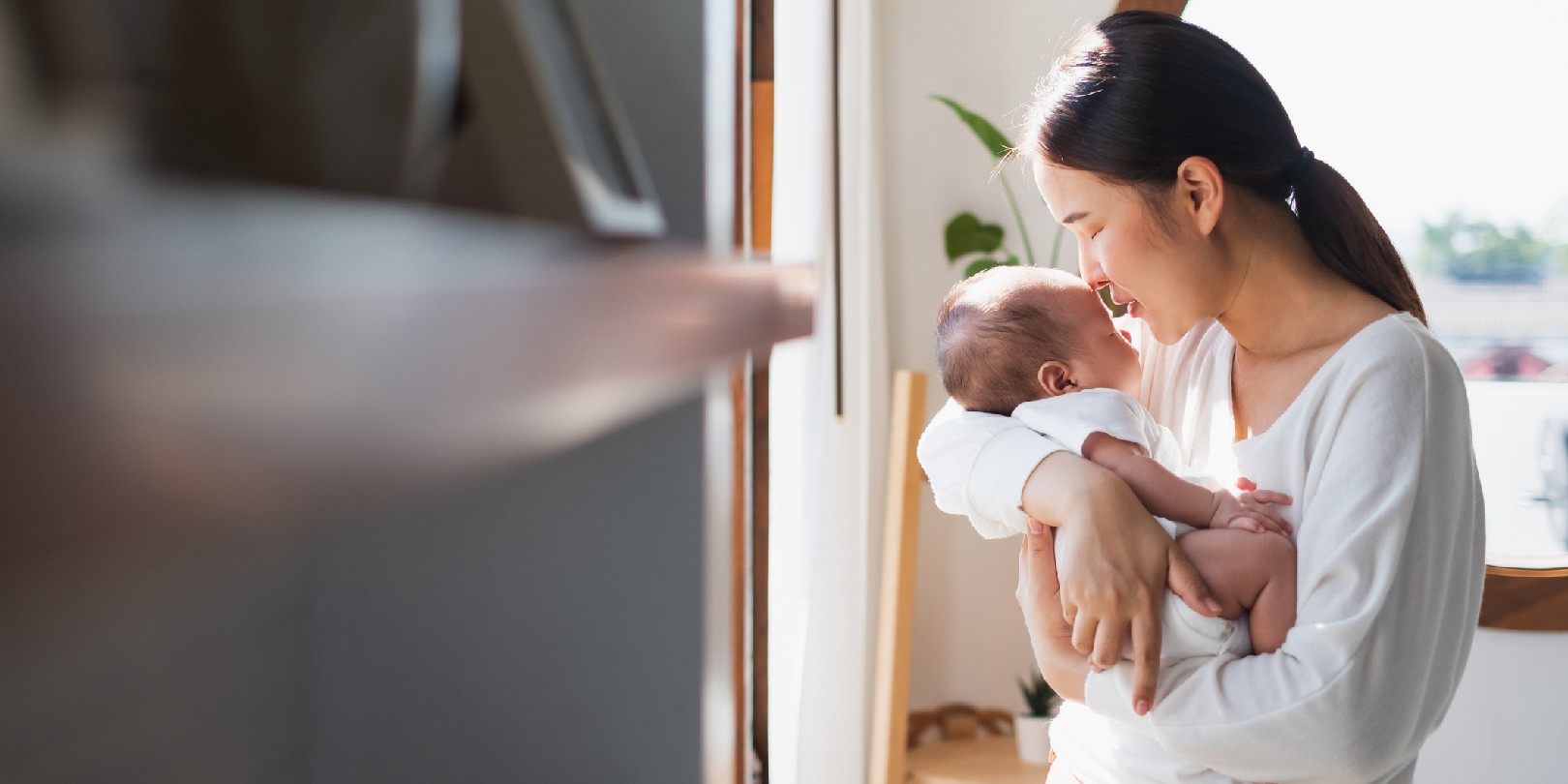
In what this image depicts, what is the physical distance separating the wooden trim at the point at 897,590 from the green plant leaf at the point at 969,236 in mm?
579

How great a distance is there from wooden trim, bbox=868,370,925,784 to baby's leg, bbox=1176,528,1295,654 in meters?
1.35

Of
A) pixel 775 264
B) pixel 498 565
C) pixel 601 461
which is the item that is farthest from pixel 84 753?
pixel 775 264

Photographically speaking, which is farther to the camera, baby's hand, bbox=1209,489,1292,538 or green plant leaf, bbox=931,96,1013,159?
green plant leaf, bbox=931,96,1013,159

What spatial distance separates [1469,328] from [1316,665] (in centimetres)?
226

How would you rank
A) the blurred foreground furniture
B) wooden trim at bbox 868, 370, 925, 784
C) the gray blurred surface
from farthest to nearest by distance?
the blurred foreground furniture
wooden trim at bbox 868, 370, 925, 784
the gray blurred surface

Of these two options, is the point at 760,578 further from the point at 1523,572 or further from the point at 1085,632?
the point at 1523,572

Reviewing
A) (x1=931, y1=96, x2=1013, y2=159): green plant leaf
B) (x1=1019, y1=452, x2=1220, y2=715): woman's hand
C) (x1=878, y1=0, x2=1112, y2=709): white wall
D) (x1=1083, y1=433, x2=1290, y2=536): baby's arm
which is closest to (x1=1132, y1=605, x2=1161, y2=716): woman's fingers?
(x1=1019, y1=452, x2=1220, y2=715): woman's hand

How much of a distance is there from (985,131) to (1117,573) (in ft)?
6.07

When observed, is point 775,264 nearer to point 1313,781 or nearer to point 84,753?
point 84,753

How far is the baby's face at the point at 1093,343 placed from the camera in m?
1.34

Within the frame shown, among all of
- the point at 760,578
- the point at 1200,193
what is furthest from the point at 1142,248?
the point at 760,578

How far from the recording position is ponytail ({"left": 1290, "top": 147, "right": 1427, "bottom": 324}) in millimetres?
1184

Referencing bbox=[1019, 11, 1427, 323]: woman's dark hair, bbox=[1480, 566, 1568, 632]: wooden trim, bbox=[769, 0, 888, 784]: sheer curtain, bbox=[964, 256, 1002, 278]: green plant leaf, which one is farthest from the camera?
bbox=[964, 256, 1002, 278]: green plant leaf

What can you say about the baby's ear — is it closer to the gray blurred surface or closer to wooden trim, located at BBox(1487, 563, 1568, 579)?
the gray blurred surface
